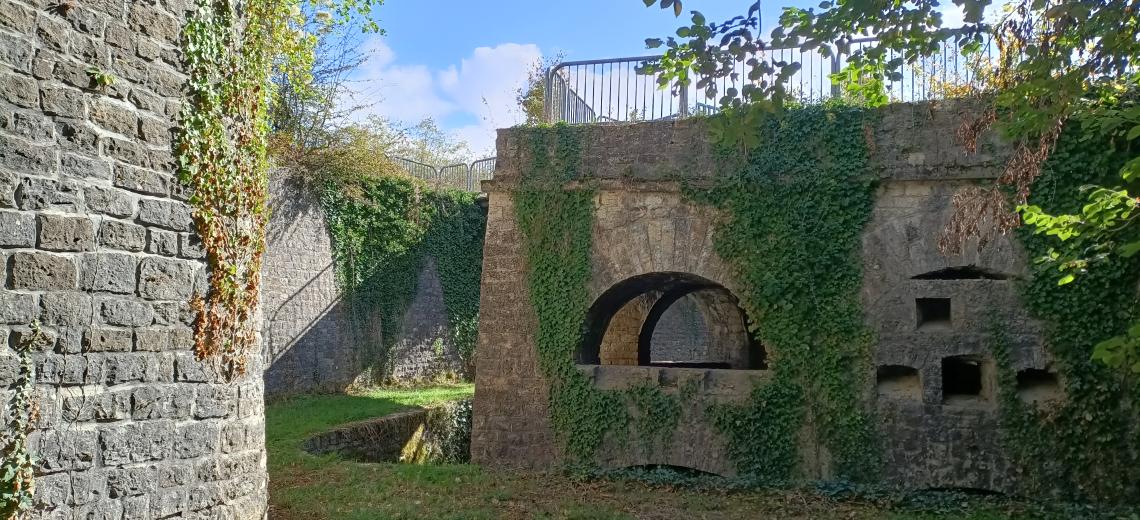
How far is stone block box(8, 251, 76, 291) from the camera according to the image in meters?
3.85

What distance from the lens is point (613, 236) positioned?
937 centimetres

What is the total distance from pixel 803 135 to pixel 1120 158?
288cm

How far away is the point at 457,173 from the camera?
21.0 m

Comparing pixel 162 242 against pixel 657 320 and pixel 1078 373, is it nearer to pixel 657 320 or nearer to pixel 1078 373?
pixel 1078 373

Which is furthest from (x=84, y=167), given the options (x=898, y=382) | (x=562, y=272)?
(x=898, y=382)

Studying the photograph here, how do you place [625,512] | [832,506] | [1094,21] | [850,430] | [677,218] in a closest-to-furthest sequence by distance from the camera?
1. [1094,21]
2. [625,512]
3. [832,506]
4. [850,430]
5. [677,218]

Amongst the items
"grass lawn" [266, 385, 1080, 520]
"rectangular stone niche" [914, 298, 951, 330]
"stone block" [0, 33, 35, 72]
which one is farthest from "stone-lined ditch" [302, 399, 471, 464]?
"rectangular stone niche" [914, 298, 951, 330]

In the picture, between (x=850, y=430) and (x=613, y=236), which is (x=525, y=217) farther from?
(x=850, y=430)

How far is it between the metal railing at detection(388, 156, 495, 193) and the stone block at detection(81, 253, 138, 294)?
15.4m

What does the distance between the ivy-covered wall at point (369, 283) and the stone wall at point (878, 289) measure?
6.41 meters

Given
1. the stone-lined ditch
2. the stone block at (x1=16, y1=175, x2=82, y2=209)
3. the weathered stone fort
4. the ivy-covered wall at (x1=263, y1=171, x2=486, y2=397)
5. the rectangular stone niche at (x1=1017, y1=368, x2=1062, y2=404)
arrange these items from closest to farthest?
the stone block at (x1=16, y1=175, x2=82, y2=209)
the weathered stone fort
the rectangular stone niche at (x1=1017, y1=368, x2=1062, y2=404)
the stone-lined ditch
the ivy-covered wall at (x1=263, y1=171, x2=486, y2=397)

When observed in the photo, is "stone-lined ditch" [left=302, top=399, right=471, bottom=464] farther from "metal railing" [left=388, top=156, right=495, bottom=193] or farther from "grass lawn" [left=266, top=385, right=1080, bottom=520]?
"metal railing" [left=388, top=156, right=495, bottom=193]

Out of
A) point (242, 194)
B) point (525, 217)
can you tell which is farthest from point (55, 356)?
point (525, 217)

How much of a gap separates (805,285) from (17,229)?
22.7ft
